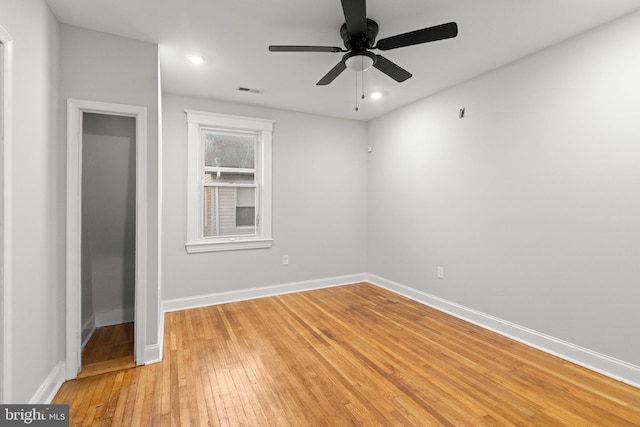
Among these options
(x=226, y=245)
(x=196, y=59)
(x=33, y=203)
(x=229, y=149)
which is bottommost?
(x=226, y=245)

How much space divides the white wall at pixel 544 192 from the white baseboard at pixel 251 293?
1223 millimetres

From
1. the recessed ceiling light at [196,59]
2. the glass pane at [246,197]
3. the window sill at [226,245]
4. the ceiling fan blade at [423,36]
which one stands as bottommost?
the window sill at [226,245]

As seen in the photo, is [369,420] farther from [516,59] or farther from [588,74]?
[516,59]

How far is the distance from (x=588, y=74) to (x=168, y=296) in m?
4.76

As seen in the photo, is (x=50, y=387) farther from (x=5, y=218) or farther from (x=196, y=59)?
(x=196, y=59)

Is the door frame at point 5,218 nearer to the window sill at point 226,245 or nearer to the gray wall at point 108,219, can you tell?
the gray wall at point 108,219

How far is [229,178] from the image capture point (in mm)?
4180

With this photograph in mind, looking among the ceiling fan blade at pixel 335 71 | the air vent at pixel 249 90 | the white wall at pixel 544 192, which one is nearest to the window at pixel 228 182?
the air vent at pixel 249 90

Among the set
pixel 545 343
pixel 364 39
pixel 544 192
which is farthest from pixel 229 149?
pixel 545 343

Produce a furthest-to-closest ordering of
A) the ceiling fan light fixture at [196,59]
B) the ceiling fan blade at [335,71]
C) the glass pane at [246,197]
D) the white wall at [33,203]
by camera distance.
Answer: the glass pane at [246,197], the ceiling fan light fixture at [196,59], the ceiling fan blade at [335,71], the white wall at [33,203]

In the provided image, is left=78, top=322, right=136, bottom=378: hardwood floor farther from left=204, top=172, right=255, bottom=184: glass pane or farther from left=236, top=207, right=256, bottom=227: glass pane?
left=204, top=172, right=255, bottom=184: glass pane

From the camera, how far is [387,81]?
3363 mm

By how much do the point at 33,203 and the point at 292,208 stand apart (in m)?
2.95

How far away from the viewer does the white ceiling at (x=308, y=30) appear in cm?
210
